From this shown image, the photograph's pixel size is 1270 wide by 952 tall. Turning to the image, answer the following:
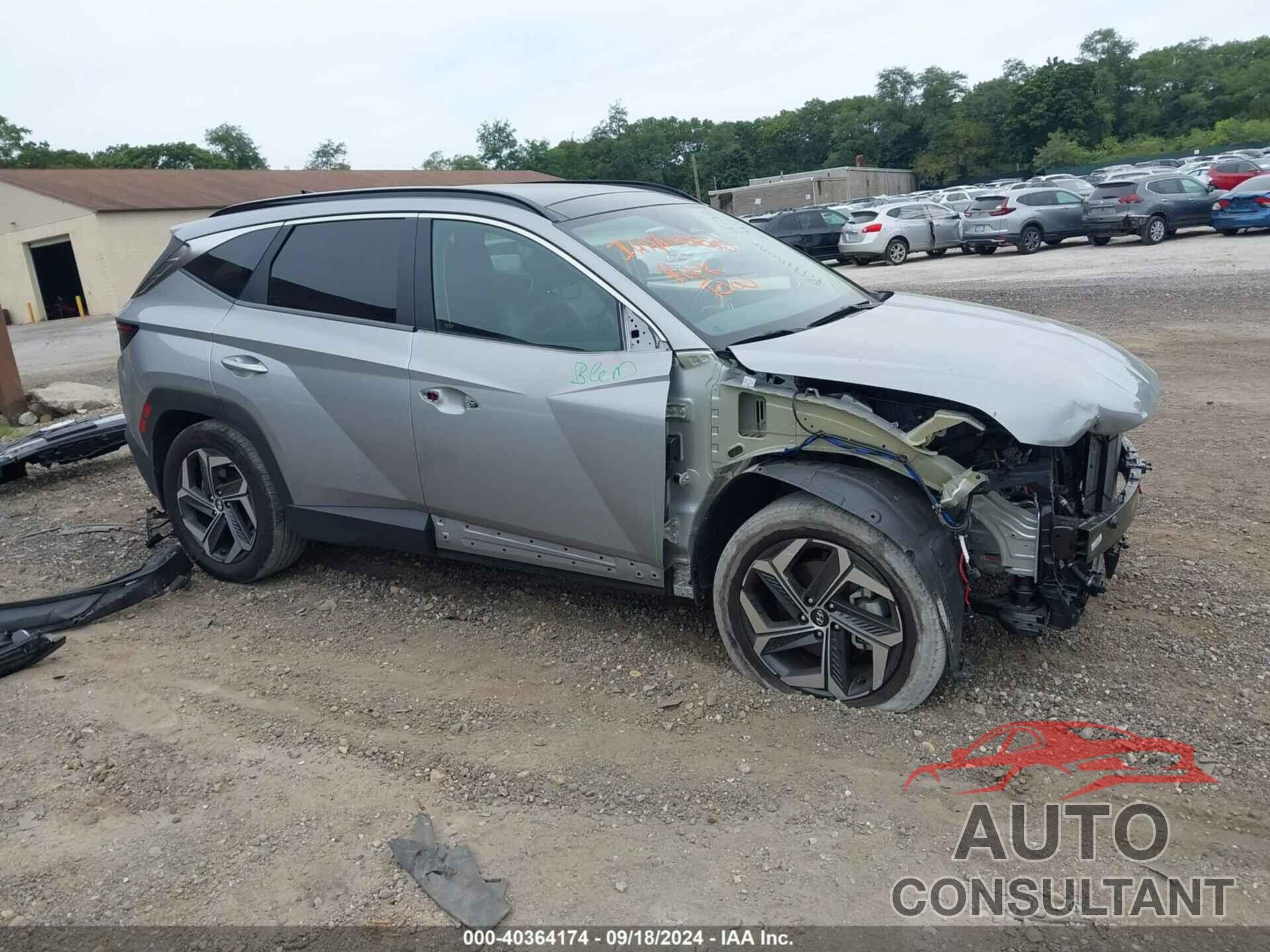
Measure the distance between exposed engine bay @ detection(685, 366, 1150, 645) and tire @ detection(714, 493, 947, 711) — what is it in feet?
0.71

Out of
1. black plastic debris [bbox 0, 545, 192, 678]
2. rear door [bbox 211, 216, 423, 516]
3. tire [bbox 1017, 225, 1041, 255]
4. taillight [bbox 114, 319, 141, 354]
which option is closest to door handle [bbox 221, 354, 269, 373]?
rear door [bbox 211, 216, 423, 516]

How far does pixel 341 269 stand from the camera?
452cm

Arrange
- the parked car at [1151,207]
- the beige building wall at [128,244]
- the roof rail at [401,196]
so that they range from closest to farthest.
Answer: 1. the roof rail at [401,196]
2. the parked car at [1151,207]
3. the beige building wall at [128,244]

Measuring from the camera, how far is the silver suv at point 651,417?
338cm

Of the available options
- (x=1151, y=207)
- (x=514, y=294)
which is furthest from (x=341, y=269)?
(x=1151, y=207)

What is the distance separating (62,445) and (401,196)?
4.00 m

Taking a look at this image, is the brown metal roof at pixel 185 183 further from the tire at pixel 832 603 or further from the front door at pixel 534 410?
the tire at pixel 832 603

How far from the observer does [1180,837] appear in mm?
2844

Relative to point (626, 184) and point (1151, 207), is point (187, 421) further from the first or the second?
point (1151, 207)

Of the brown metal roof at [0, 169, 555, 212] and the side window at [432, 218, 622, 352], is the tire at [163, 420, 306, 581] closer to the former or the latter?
the side window at [432, 218, 622, 352]

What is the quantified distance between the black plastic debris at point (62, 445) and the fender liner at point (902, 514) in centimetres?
559

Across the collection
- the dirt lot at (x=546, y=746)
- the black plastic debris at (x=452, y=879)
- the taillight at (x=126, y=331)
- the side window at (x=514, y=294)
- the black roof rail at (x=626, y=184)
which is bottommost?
the dirt lot at (x=546, y=746)

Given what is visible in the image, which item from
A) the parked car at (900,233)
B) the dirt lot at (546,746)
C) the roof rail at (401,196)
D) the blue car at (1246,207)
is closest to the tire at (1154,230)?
the blue car at (1246,207)

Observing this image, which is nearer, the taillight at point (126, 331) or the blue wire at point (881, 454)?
the blue wire at point (881, 454)
